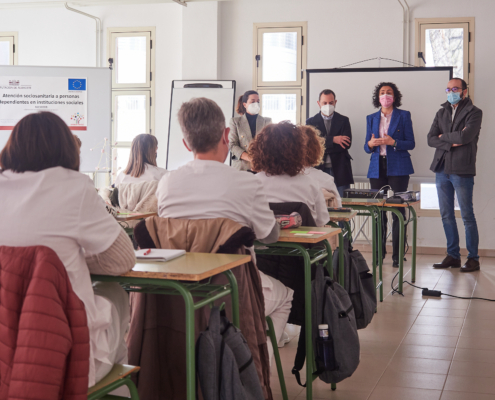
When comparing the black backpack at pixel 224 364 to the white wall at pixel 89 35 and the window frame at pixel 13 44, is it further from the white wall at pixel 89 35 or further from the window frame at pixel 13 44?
the window frame at pixel 13 44

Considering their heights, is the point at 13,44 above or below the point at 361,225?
above

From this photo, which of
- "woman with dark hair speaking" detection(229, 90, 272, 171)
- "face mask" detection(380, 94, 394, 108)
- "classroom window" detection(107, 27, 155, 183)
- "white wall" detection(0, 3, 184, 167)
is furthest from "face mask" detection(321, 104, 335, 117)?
"classroom window" detection(107, 27, 155, 183)

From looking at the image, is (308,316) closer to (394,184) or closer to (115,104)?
(394,184)

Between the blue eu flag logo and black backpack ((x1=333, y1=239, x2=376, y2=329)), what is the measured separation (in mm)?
4808

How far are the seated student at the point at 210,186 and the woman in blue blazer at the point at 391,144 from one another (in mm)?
4066

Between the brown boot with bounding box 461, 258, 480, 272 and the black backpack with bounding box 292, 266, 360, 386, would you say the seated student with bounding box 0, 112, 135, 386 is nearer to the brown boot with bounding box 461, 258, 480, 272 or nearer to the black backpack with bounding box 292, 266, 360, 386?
the black backpack with bounding box 292, 266, 360, 386

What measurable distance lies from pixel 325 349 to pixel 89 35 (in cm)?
647

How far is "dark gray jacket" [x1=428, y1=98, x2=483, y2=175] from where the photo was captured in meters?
5.73

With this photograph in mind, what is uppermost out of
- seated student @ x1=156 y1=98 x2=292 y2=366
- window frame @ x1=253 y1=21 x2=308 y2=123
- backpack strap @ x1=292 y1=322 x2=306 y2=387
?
window frame @ x1=253 y1=21 x2=308 y2=123

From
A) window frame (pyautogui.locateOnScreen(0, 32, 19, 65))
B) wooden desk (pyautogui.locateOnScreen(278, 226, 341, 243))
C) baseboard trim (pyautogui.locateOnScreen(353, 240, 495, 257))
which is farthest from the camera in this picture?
window frame (pyautogui.locateOnScreen(0, 32, 19, 65))

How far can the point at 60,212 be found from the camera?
1.48 m

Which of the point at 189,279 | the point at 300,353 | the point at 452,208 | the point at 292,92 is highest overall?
the point at 292,92

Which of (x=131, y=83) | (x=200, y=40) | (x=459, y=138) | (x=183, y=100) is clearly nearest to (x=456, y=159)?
(x=459, y=138)

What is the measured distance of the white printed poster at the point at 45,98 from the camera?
23.4 ft
